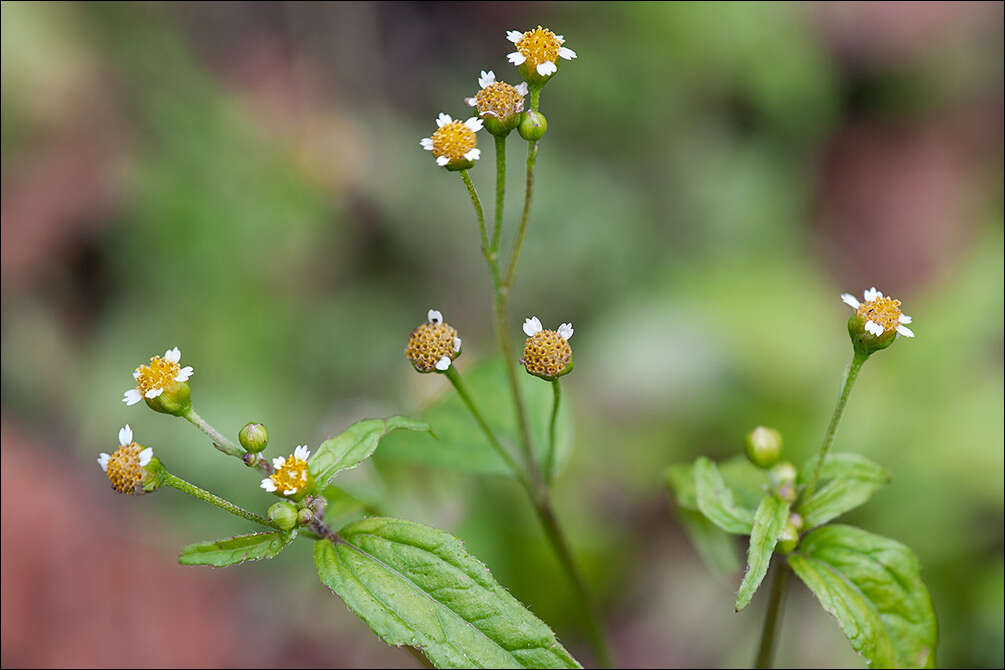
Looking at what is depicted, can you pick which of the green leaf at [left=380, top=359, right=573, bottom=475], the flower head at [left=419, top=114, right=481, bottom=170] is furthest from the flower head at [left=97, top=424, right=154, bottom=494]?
the flower head at [left=419, top=114, right=481, bottom=170]

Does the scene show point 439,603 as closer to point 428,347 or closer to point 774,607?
point 428,347

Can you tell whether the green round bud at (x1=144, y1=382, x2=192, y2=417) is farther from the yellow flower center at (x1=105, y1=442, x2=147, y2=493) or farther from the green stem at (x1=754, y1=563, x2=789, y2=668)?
the green stem at (x1=754, y1=563, x2=789, y2=668)

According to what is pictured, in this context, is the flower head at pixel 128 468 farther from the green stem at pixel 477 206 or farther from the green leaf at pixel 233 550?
the green stem at pixel 477 206

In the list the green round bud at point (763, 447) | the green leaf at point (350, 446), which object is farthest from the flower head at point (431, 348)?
the green round bud at point (763, 447)

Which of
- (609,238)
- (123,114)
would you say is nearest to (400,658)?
(609,238)

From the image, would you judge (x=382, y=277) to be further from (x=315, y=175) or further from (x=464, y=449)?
(x=464, y=449)

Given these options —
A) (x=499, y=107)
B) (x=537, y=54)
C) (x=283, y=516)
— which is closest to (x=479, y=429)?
(x=283, y=516)

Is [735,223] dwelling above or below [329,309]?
above
